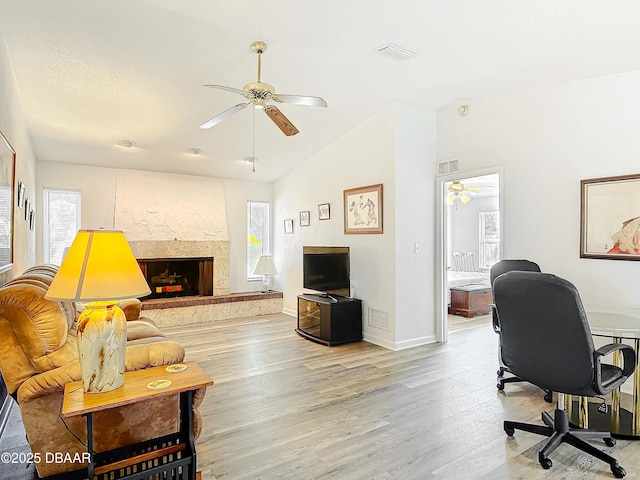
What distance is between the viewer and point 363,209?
5.04 m

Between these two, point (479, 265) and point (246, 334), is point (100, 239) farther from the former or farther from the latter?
point (479, 265)

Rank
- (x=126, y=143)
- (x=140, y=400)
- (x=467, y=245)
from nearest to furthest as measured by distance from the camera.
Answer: (x=140, y=400) < (x=126, y=143) < (x=467, y=245)

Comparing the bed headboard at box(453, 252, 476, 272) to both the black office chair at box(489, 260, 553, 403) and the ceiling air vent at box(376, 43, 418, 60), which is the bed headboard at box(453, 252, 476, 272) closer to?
the black office chair at box(489, 260, 553, 403)

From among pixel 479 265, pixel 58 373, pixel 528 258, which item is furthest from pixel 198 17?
pixel 479 265

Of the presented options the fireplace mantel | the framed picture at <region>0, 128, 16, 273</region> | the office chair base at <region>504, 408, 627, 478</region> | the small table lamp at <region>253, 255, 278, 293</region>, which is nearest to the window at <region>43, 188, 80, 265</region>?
the fireplace mantel

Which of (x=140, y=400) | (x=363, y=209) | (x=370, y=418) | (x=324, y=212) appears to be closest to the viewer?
(x=140, y=400)

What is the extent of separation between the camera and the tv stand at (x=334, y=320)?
4.77 m

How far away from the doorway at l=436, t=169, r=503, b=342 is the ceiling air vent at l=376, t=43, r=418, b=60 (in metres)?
1.76

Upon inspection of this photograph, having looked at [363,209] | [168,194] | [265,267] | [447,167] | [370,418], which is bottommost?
[370,418]

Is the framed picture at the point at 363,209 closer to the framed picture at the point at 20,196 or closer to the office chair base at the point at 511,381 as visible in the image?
the office chair base at the point at 511,381

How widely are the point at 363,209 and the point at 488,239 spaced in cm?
591

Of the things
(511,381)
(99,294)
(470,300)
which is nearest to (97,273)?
(99,294)

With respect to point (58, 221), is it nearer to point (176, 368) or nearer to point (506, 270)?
point (176, 368)

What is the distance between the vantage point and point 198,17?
9.25 ft
